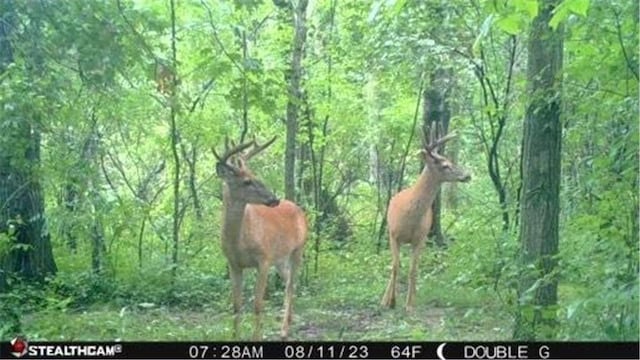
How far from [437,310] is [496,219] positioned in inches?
18.3

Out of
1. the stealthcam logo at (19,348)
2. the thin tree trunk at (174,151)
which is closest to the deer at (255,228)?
the thin tree trunk at (174,151)

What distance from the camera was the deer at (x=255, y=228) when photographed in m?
3.63

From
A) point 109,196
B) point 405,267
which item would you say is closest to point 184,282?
point 109,196

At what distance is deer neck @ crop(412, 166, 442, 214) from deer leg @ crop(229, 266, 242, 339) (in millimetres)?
772

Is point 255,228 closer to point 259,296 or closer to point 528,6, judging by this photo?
point 259,296

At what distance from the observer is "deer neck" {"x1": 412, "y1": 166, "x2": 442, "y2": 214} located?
3.81m

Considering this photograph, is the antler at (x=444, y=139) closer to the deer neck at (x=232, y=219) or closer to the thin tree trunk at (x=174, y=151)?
the deer neck at (x=232, y=219)

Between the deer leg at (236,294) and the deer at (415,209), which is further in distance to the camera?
the deer at (415,209)

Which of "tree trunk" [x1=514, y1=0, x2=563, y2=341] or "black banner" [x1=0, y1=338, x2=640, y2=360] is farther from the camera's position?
"tree trunk" [x1=514, y1=0, x2=563, y2=341]

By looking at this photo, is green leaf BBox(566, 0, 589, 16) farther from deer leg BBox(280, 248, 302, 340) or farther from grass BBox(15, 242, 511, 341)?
deer leg BBox(280, 248, 302, 340)

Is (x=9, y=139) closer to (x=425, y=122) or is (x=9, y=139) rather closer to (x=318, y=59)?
(x=318, y=59)

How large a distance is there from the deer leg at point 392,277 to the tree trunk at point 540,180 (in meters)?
0.52

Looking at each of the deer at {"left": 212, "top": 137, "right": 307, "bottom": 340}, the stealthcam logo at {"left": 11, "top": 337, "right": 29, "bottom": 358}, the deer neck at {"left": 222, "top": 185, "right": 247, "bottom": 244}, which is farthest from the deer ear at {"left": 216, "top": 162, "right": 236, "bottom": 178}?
the stealthcam logo at {"left": 11, "top": 337, "right": 29, "bottom": 358}

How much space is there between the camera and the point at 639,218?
2.97 metres
